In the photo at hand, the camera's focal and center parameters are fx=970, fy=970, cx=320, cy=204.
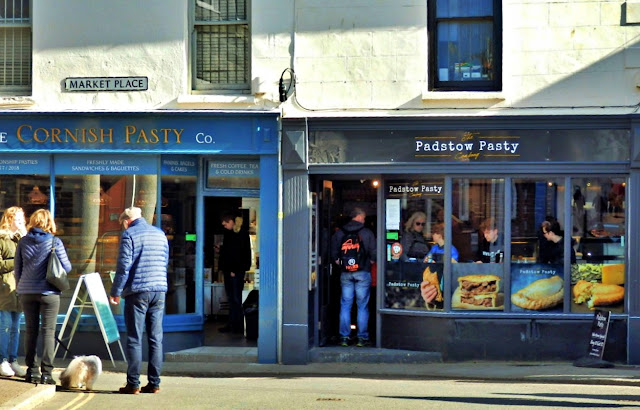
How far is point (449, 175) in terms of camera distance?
12.7 m

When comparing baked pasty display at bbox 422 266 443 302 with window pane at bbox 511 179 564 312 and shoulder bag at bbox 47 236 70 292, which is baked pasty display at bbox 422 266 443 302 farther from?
shoulder bag at bbox 47 236 70 292

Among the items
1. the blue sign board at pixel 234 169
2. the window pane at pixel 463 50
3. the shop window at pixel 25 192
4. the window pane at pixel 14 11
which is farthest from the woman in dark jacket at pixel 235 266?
the window pane at pixel 14 11

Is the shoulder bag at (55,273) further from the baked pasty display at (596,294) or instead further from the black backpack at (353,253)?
the baked pasty display at (596,294)

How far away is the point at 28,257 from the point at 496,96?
20.0 ft

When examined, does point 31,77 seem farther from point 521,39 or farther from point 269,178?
point 521,39

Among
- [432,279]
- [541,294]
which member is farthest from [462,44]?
[541,294]

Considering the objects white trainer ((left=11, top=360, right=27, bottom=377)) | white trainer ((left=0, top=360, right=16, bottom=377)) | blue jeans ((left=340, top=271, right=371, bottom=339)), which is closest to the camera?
white trainer ((left=0, top=360, right=16, bottom=377))

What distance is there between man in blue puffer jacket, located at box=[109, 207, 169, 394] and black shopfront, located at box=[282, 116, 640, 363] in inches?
111

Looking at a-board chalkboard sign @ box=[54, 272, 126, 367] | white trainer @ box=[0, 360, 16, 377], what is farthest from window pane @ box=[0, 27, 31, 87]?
white trainer @ box=[0, 360, 16, 377]

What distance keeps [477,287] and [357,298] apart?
1721 mm

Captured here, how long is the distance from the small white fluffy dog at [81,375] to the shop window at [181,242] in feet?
9.45

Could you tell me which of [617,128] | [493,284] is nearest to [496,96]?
[617,128]

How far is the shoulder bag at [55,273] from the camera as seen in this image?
1026cm

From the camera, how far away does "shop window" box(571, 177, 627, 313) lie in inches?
491
